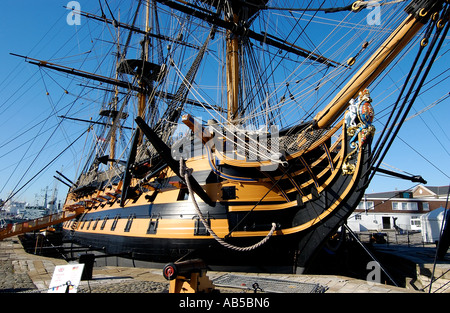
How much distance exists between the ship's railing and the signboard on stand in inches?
776

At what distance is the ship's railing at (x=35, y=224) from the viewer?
19962 millimetres

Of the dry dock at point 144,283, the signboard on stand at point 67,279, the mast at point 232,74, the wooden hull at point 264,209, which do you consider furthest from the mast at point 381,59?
the signboard on stand at point 67,279

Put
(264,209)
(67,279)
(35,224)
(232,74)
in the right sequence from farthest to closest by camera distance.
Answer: (35,224) → (232,74) → (264,209) → (67,279)

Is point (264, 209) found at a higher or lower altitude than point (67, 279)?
higher

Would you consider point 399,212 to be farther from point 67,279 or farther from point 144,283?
point 67,279

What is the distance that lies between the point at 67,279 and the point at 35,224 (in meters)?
22.0

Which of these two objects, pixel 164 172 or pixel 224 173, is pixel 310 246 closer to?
pixel 224 173

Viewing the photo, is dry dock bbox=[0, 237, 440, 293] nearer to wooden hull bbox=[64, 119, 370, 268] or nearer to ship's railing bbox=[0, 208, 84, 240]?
wooden hull bbox=[64, 119, 370, 268]

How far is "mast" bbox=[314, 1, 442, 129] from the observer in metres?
5.31

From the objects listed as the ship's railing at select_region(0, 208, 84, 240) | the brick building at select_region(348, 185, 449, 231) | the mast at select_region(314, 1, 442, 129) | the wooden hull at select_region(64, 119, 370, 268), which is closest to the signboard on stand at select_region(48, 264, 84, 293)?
the wooden hull at select_region(64, 119, 370, 268)

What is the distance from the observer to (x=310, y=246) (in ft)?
25.9

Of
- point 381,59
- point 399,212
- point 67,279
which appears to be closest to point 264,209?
point 381,59

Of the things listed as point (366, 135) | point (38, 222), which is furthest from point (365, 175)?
point (38, 222)

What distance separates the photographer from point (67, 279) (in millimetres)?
3926
